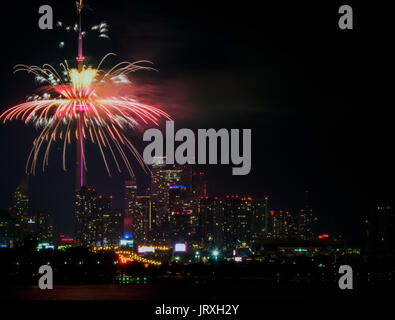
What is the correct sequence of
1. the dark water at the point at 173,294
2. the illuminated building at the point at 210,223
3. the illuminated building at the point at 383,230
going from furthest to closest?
the illuminated building at the point at 210,223 → the illuminated building at the point at 383,230 → the dark water at the point at 173,294

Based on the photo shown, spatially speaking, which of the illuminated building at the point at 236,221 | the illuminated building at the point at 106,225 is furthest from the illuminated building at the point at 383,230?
the illuminated building at the point at 106,225

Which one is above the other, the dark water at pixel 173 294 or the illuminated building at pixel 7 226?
the illuminated building at pixel 7 226

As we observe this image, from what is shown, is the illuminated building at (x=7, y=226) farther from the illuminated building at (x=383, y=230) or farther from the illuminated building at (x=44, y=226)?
the illuminated building at (x=383, y=230)

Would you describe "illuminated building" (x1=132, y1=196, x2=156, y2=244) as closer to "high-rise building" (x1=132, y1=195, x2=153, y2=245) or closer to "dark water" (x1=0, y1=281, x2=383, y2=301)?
"high-rise building" (x1=132, y1=195, x2=153, y2=245)

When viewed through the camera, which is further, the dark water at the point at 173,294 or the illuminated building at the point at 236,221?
the illuminated building at the point at 236,221

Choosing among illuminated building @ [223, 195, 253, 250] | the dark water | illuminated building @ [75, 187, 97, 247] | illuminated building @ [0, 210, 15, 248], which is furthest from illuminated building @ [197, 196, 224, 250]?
the dark water

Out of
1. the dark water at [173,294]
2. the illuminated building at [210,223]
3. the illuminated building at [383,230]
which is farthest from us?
the illuminated building at [210,223]

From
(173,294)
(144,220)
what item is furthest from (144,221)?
(173,294)
